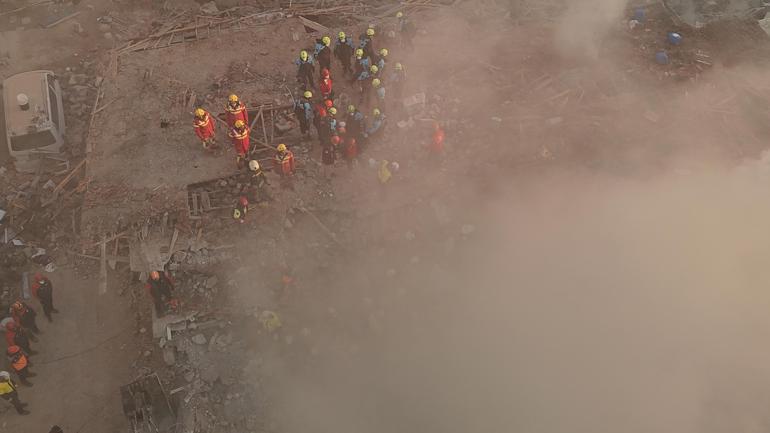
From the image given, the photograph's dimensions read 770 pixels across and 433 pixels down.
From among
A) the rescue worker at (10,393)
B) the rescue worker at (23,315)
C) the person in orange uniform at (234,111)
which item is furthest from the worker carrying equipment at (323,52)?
the rescue worker at (10,393)

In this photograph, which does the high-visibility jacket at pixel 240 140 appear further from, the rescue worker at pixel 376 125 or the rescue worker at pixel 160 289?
the rescue worker at pixel 160 289

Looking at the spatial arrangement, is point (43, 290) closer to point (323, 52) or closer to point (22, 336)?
point (22, 336)

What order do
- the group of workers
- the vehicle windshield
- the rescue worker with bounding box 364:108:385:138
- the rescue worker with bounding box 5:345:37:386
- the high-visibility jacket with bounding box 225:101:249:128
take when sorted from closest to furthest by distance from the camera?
1. the group of workers
2. the rescue worker with bounding box 5:345:37:386
3. the high-visibility jacket with bounding box 225:101:249:128
4. the rescue worker with bounding box 364:108:385:138
5. the vehicle windshield

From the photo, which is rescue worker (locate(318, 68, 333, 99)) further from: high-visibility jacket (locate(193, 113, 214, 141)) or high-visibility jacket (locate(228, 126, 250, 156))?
high-visibility jacket (locate(193, 113, 214, 141))

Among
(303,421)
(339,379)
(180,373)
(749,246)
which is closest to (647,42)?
(749,246)

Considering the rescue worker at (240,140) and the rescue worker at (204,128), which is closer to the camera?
the rescue worker at (240,140)

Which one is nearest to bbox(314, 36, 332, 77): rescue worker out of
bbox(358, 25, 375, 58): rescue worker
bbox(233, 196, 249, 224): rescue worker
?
bbox(358, 25, 375, 58): rescue worker
